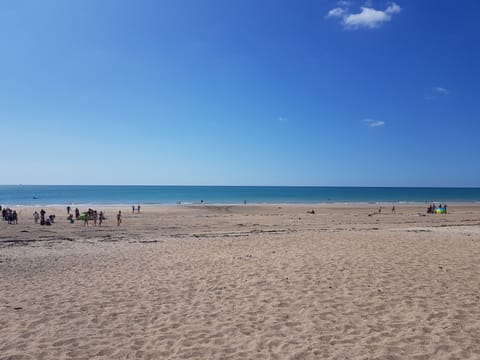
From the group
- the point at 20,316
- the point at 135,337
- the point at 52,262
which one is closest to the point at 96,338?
the point at 135,337

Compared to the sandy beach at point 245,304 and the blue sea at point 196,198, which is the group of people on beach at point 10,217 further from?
the blue sea at point 196,198

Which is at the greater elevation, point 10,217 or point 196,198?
point 10,217

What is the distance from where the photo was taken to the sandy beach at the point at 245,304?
5.26 meters

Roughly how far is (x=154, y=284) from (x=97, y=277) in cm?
198

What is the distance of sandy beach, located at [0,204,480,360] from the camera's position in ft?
17.3

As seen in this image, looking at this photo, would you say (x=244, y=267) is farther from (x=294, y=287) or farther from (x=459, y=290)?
(x=459, y=290)

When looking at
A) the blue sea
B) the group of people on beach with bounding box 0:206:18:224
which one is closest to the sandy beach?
the group of people on beach with bounding box 0:206:18:224

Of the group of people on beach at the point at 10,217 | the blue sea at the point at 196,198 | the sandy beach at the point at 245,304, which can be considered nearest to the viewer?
the sandy beach at the point at 245,304

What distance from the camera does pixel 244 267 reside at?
10484mm

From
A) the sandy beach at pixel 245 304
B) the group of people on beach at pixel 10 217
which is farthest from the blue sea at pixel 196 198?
the sandy beach at pixel 245 304

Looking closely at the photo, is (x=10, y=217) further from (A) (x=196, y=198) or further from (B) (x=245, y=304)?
(A) (x=196, y=198)

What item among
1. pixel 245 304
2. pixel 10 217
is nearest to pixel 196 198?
pixel 10 217

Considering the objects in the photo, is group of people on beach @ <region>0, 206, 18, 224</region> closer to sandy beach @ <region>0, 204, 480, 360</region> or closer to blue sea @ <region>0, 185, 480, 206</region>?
sandy beach @ <region>0, 204, 480, 360</region>

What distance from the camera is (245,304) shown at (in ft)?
23.6
